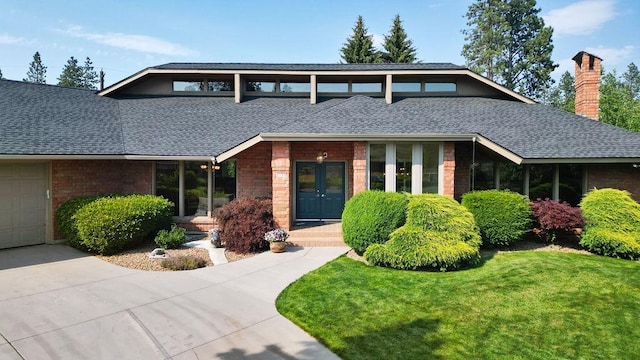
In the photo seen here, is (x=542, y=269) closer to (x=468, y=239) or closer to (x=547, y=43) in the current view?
(x=468, y=239)

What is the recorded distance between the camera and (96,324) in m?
5.65

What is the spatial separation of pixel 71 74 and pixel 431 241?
3429 inches

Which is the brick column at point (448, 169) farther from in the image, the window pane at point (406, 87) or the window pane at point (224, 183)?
the window pane at point (224, 183)

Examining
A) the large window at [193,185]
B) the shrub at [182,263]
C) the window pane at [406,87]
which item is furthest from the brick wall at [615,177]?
the shrub at [182,263]

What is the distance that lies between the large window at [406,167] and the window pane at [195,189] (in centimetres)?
604

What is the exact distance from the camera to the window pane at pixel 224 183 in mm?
13047

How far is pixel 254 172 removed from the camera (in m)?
13.0

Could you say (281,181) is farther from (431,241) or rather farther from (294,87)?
(294,87)

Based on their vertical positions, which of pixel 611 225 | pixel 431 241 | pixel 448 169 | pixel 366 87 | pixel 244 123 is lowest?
pixel 431 241

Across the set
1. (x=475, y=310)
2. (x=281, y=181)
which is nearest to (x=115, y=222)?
(x=281, y=181)

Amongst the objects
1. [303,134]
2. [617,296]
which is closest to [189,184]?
[303,134]

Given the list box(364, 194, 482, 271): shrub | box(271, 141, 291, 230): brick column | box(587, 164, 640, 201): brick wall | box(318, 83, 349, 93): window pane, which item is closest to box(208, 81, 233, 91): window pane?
box(318, 83, 349, 93): window pane

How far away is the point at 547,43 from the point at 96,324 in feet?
154

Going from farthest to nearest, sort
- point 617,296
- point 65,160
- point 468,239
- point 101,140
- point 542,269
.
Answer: point 101,140 < point 65,160 < point 468,239 < point 542,269 < point 617,296
